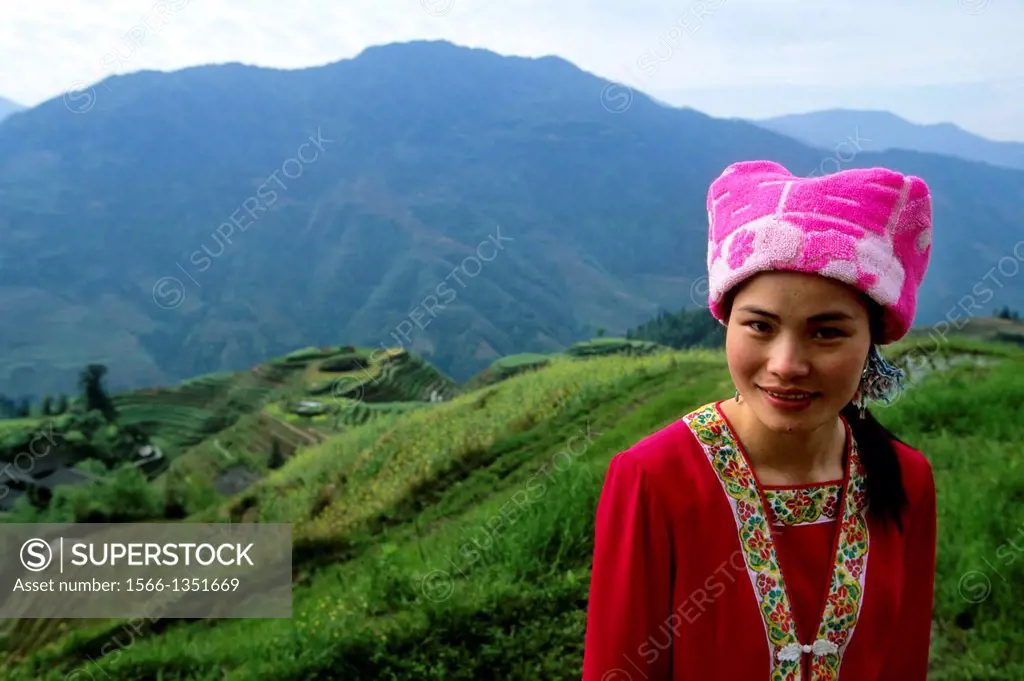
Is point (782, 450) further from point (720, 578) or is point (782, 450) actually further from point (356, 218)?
point (356, 218)

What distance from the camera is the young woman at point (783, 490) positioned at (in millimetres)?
1175

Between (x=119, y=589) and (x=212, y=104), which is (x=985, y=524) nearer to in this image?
(x=119, y=589)

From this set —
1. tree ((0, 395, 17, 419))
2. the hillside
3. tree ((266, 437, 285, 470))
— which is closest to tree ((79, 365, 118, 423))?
the hillside

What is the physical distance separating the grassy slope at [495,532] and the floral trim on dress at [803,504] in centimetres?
192

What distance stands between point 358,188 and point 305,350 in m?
2.04

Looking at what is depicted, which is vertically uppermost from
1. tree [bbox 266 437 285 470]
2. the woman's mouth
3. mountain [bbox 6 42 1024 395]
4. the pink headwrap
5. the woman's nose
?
mountain [bbox 6 42 1024 395]

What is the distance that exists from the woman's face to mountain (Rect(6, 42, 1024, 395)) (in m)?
3.84

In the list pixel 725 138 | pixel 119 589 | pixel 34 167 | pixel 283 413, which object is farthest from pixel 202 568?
pixel 725 138

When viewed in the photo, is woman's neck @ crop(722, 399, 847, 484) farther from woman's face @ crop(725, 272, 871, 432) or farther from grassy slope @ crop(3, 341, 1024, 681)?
grassy slope @ crop(3, 341, 1024, 681)

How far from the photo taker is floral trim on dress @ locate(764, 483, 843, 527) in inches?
51.6

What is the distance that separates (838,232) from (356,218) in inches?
241

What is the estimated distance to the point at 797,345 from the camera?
1.18 m

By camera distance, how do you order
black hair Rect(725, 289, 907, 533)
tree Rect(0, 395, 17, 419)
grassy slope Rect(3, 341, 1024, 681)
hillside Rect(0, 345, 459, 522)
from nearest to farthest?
black hair Rect(725, 289, 907, 533) < grassy slope Rect(3, 341, 1024, 681) < hillside Rect(0, 345, 459, 522) < tree Rect(0, 395, 17, 419)

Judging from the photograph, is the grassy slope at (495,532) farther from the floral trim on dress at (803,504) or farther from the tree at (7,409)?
the floral trim on dress at (803,504)
